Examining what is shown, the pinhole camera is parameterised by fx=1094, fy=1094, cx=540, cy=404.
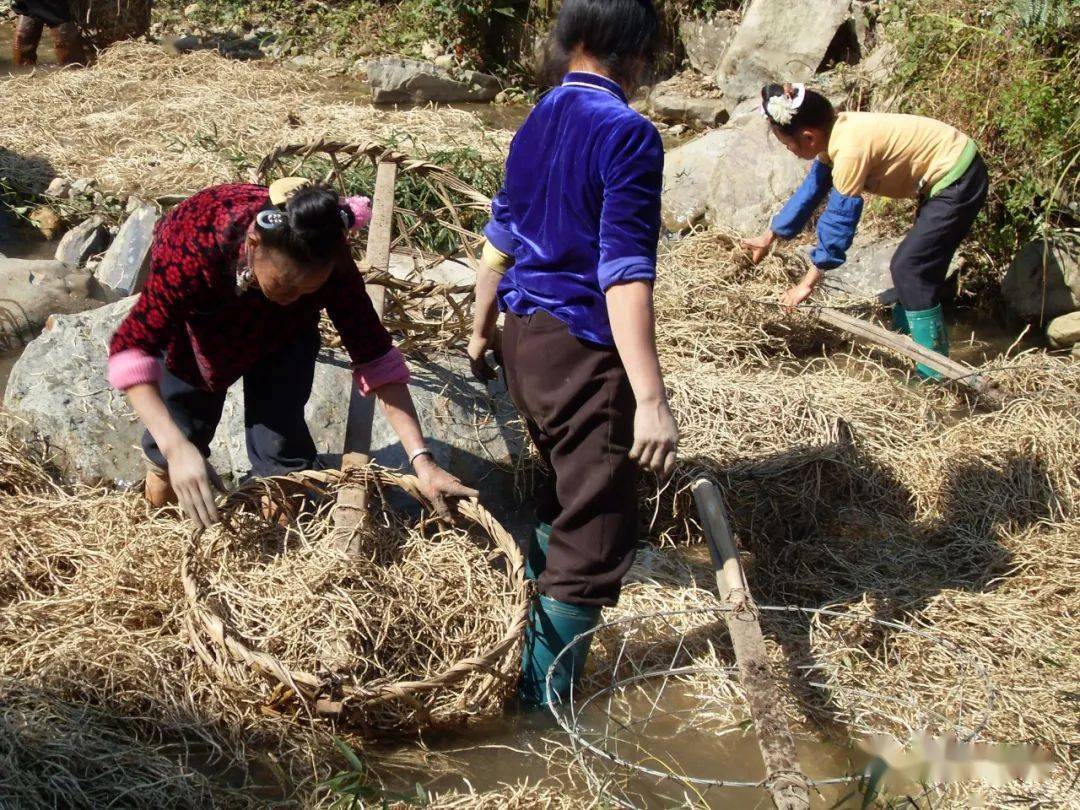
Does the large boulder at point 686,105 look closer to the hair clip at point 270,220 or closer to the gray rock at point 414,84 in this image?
the gray rock at point 414,84

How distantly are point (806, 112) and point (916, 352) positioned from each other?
1.17 m

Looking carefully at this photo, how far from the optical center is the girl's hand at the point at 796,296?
5145 mm

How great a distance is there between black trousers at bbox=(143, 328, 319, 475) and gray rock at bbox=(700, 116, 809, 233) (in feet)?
11.9

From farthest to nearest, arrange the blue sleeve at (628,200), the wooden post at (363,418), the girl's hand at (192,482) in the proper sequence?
the wooden post at (363,418) → the girl's hand at (192,482) → the blue sleeve at (628,200)

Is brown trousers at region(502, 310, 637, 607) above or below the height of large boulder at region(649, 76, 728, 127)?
above

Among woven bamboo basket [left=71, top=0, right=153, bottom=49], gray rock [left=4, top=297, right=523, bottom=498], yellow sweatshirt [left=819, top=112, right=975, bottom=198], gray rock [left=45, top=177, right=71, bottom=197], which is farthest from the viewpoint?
woven bamboo basket [left=71, top=0, right=153, bottom=49]

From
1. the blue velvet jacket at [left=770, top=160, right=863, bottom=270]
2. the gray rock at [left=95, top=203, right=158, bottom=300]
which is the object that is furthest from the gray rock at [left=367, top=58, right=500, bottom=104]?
the blue velvet jacket at [left=770, top=160, right=863, bottom=270]

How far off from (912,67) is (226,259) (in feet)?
16.3

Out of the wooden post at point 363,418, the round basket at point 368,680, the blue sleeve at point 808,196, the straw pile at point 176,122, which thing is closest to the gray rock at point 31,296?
the straw pile at point 176,122

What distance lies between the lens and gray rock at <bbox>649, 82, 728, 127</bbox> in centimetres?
880

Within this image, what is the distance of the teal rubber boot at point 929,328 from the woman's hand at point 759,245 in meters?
0.77

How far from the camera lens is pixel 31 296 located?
5.11 m

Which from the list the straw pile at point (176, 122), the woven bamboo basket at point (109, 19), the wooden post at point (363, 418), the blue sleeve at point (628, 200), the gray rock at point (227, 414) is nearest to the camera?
the blue sleeve at point (628, 200)

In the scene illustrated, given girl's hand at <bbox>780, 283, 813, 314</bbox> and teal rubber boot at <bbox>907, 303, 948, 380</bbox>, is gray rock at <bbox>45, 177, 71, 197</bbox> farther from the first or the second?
teal rubber boot at <bbox>907, 303, 948, 380</bbox>
